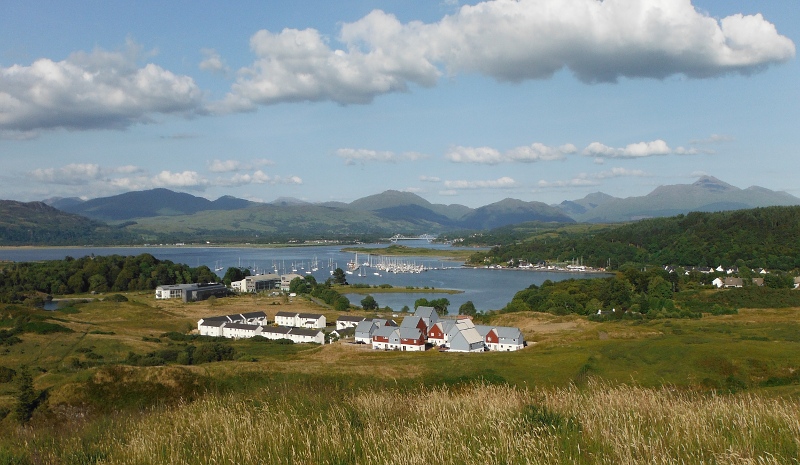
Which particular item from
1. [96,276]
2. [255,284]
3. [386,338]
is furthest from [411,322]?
[96,276]

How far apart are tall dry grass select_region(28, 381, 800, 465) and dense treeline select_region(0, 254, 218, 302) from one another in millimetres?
76895

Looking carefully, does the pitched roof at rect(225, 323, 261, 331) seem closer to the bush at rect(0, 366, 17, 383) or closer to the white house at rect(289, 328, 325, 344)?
the white house at rect(289, 328, 325, 344)

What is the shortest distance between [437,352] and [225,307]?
34.1 meters

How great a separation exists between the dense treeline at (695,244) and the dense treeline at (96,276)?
7123 cm

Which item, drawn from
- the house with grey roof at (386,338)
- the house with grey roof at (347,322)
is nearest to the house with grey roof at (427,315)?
the house with grey roof at (386,338)

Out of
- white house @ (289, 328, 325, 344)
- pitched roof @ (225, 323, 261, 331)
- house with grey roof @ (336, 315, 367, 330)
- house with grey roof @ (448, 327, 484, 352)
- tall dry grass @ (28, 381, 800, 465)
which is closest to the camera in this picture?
tall dry grass @ (28, 381, 800, 465)

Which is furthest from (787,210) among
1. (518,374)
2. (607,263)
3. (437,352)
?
(518,374)

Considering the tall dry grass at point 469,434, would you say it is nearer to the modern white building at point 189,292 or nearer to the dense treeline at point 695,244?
the modern white building at point 189,292

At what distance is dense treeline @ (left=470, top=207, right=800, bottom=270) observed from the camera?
89.3 meters

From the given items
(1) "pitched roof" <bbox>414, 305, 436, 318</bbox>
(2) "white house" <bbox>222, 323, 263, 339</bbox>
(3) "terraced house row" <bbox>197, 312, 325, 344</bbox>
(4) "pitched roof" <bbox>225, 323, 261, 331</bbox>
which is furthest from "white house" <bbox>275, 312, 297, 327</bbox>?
(1) "pitched roof" <bbox>414, 305, 436, 318</bbox>

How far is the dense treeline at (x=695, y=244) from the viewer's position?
89263mm

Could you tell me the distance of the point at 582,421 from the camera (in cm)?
532

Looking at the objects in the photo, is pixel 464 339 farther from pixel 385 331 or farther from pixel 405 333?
pixel 385 331

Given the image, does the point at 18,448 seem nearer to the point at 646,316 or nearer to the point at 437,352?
the point at 437,352
